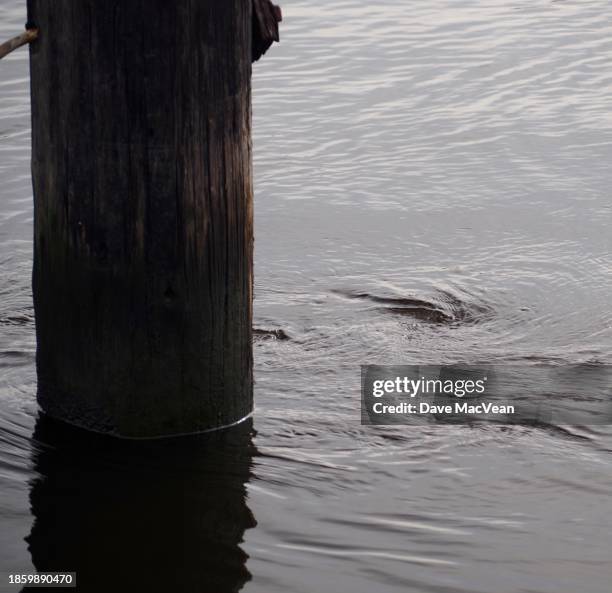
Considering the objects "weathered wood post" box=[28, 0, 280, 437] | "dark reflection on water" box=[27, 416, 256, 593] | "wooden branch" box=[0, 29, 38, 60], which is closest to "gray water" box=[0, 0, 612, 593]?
"dark reflection on water" box=[27, 416, 256, 593]

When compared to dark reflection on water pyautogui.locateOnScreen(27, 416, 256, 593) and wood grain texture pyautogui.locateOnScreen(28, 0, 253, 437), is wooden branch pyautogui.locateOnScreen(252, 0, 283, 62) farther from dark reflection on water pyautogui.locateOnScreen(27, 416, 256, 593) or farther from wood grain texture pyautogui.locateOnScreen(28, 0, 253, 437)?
dark reflection on water pyautogui.locateOnScreen(27, 416, 256, 593)

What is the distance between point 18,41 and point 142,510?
178 centimetres

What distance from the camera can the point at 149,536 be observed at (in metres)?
4.17

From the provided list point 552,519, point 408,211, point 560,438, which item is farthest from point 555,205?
point 552,519

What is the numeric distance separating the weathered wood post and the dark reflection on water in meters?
0.12

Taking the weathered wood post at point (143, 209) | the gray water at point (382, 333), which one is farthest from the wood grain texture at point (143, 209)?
the gray water at point (382, 333)

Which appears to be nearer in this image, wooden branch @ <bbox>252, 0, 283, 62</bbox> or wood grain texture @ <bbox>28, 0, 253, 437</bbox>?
wood grain texture @ <bbox>28, 0, 253, 437</bbox>

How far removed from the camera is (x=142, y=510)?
4.34m

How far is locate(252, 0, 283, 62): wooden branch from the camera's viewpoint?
15.1 ft

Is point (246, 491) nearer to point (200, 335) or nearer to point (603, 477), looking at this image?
point (200, 335)

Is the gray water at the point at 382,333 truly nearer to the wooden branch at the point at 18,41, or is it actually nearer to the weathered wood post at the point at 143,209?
the weathered wood post at the point at 143,209

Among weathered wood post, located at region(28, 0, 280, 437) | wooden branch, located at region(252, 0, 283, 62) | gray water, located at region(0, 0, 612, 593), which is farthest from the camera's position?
wooden branch, located at region(252, 0, 283, 62)

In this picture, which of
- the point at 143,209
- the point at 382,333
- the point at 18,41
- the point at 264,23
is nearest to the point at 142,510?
the point at 143,209

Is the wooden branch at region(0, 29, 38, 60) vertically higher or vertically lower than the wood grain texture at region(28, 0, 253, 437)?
higher
